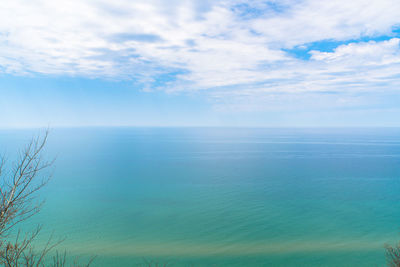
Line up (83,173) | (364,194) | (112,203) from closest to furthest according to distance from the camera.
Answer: (112,203) → (364,194) → (83,173)

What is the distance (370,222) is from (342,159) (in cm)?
4466

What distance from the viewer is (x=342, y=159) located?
215 ft

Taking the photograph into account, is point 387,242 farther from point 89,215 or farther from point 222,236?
point 89,215

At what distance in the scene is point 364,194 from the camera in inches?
1422

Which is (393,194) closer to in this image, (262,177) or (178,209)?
(262,177)

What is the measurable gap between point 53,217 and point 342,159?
67.7 metres

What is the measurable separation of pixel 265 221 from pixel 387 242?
10824 mm

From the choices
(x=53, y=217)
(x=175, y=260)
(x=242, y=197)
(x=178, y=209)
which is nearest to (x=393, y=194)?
(x=242, y=197)

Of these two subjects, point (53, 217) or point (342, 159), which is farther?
point (342, 159)

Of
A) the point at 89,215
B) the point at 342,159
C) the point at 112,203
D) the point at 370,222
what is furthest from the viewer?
the point at 342,159

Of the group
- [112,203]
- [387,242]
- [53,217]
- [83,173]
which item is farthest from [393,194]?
[83,173]

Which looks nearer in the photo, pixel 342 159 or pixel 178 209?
pixel 178 209

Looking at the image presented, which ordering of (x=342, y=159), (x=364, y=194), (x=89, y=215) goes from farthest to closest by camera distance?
(x=342, y=159) < (x=364, y=194) < (x=89, y=215)

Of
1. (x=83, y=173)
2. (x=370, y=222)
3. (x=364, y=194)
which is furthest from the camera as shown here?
(x=83, y=173)
